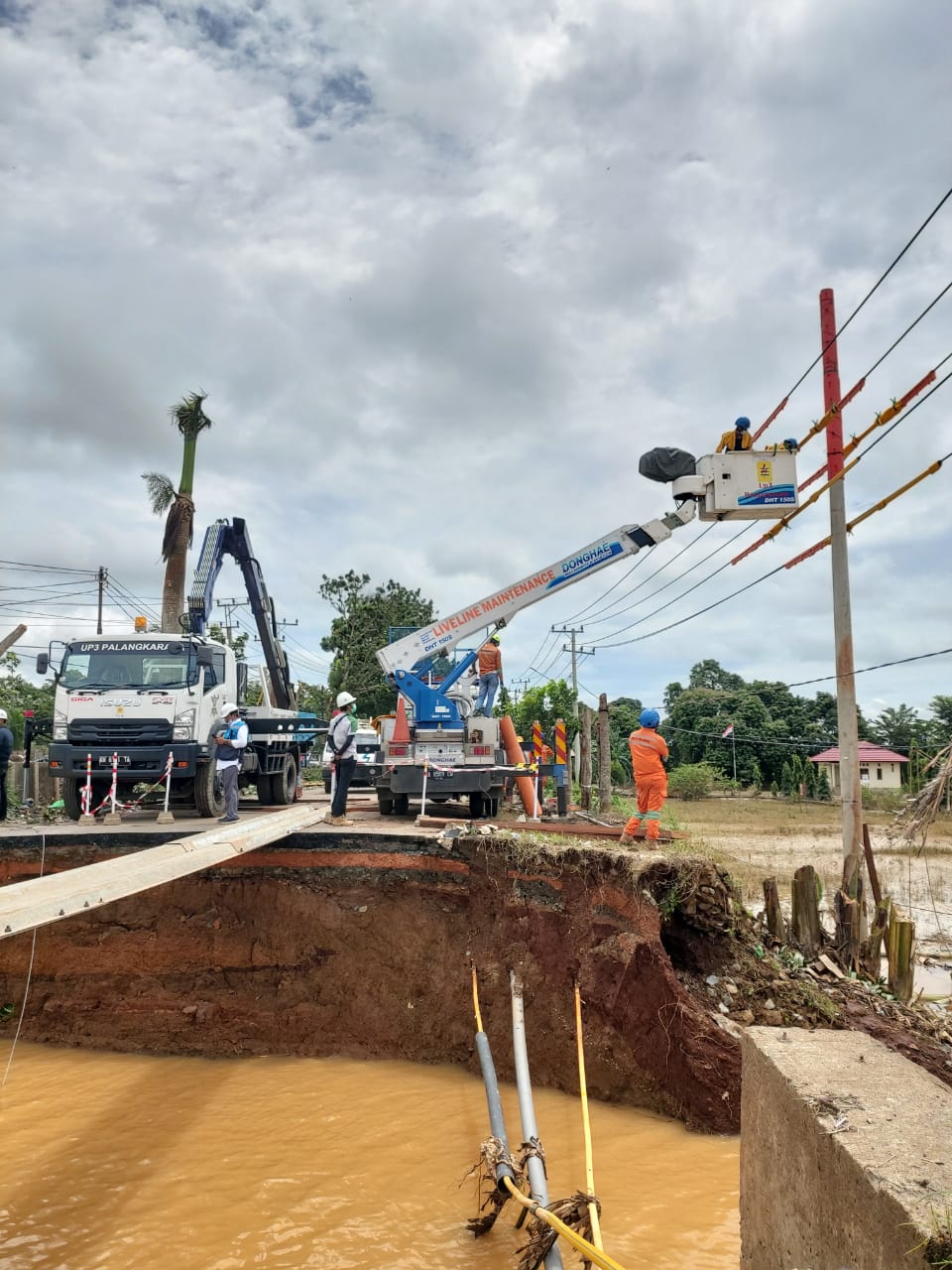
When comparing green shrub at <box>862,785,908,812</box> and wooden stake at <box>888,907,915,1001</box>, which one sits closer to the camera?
wooden stake at <box>888,907,915,1001</box>

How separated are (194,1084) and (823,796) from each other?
40.5m

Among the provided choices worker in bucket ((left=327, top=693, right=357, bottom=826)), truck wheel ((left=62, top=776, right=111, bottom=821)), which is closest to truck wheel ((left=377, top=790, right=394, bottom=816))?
worker in bucket ((left=327, top=693, right=357, bottom=826))

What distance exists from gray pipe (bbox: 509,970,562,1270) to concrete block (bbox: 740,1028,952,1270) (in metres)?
1.17

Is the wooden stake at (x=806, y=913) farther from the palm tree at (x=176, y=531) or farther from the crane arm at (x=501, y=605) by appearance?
the palm tree at (x=176, y=531)

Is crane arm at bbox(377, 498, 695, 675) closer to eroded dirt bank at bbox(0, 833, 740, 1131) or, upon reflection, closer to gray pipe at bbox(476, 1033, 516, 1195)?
eroded dirt bank at bbox(0, 833, 740, 1131)

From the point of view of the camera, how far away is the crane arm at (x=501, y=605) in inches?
455

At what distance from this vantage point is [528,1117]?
5.26 meters

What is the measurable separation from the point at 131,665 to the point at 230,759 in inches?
77.7

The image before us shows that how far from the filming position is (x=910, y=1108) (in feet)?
9.66

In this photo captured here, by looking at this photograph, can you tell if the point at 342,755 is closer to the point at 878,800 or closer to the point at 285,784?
the point at 285,784

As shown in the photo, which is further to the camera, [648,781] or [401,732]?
[401,732]

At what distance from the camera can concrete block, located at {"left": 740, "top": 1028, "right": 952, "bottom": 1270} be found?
2254 mm

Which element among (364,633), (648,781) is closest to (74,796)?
(648,781)

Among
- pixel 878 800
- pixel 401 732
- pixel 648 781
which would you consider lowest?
pixel 878 800
